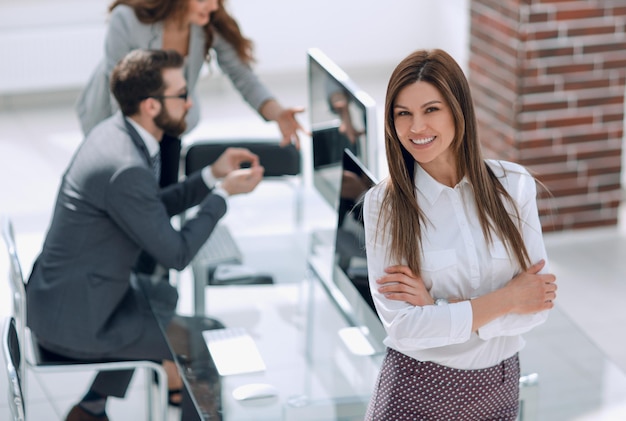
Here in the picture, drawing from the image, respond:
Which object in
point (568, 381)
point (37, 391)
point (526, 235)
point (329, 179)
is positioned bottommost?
point (37, 391)

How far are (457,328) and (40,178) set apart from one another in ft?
13.0

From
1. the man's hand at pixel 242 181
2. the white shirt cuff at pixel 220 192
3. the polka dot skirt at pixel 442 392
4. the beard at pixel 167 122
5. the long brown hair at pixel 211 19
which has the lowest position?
the polka dot skirt at pixel 442 392

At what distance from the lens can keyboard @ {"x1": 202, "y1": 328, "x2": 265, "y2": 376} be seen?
95.4 inches

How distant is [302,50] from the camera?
7.15m

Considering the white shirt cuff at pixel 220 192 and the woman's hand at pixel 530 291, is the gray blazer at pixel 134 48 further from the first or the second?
the woman's hand at pixel 530 291

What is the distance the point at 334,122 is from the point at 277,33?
165 inches

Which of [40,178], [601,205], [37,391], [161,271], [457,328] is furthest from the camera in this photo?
[40,178]

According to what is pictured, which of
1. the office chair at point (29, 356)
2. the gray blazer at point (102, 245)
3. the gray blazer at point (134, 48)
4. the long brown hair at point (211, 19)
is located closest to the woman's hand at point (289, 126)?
the gray blazer at point (134, 48)

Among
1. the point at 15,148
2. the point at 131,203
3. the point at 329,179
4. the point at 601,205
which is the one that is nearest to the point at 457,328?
the point at 131,203

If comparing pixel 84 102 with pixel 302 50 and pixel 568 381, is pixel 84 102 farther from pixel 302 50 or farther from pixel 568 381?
pixel 302 50

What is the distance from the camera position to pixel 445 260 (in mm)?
1949

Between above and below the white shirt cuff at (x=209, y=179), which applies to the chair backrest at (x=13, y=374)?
below

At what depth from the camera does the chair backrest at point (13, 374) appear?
86.6 inches

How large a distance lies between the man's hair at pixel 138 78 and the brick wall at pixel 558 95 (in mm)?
1923
